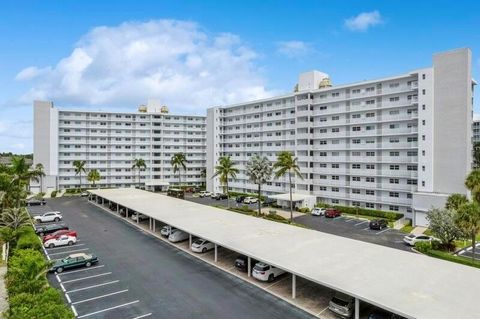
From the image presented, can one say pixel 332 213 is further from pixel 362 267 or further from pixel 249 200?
pixel 362 267

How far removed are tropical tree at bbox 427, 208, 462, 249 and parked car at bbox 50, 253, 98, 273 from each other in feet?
124

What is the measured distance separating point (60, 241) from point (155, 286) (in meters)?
20.2

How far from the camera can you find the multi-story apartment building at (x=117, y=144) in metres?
93.2

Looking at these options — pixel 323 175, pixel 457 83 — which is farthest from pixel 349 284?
pixel 323 175

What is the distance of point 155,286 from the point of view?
2723 centimetres

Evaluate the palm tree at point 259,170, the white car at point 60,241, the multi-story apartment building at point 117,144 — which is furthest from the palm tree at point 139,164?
the white car at point 60,241

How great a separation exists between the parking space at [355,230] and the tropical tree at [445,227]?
3898 millimetres

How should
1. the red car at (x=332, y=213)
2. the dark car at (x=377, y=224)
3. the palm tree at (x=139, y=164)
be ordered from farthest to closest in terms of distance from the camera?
the palm tree at (x=139, y=164) → the red car at (x=332, y=213) → the dark car at (x=377, y=224)

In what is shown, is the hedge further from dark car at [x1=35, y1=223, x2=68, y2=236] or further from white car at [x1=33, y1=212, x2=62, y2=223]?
white car at [x1=33, y1=212, x2=62, y2=223]

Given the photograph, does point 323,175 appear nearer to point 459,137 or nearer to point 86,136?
point 459,137

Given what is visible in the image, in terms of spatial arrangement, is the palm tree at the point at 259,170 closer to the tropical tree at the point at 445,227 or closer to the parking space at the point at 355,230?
the parking space at the point at 355,230

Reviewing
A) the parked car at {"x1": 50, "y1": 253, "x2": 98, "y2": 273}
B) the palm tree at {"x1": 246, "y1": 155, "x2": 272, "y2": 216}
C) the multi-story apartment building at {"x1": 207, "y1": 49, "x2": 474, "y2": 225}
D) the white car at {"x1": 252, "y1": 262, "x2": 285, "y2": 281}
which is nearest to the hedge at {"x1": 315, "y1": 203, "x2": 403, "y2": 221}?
the multi-story apartment building at {"x1": 207, "y1": 49, "x2": 474, "y2": 225}

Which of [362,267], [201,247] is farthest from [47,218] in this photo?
[362,267]

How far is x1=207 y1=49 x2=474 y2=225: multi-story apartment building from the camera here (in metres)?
50.4
